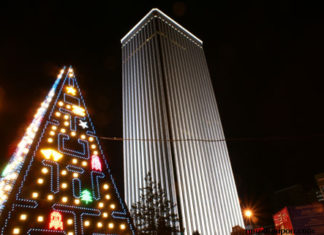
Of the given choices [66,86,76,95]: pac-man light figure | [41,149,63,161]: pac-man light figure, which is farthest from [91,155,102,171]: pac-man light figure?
[66,86,76,95]: pac-man light figure

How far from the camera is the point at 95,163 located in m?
10.8

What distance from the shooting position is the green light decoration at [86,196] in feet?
31.2

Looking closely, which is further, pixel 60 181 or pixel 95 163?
pixel 95 163

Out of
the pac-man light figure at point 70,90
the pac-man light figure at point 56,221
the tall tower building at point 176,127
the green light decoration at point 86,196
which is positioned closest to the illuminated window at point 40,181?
the pac-man light figure at point 56,221

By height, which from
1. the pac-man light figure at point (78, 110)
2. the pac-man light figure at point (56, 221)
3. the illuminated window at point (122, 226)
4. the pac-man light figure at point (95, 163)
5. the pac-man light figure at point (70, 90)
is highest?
the pac-man light figure at point (70, 90)

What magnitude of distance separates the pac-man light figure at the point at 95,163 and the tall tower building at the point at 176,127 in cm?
2779

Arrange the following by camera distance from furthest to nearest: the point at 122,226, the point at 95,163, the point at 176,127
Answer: the point at 176,127
the point at 95,163
the point at 122,226

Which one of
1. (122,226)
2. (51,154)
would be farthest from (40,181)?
(122,226)

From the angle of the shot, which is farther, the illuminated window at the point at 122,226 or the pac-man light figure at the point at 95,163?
the pac-man light figure at the point at 95,163

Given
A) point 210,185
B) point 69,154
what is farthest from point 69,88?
point 210,185

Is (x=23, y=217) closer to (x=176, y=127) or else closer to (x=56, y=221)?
(x=56, y=221)

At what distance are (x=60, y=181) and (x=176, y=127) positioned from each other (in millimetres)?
33430

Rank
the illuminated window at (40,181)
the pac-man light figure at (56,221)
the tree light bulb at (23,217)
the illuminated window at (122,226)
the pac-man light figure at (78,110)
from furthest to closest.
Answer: the pac-man light figure at (78,110)
the illuminated window at (122,226)
the illuminated window at (40,181)
the pac-man light figure at (56,221)
the tree light bulb at (23,217)

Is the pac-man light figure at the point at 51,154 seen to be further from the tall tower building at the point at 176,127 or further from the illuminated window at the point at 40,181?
the tall tower building at the point at 176,127
